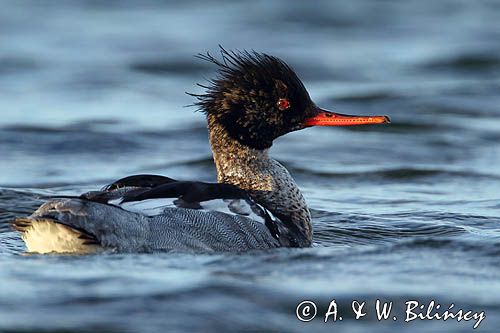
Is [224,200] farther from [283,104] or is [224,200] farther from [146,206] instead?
[283,104]

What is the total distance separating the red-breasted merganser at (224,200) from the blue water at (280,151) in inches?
6.5

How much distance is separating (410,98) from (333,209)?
5.89 metres

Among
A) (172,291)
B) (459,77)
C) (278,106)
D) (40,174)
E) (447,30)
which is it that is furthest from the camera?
(447,30)

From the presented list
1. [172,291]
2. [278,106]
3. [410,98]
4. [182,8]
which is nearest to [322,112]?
[278,106]

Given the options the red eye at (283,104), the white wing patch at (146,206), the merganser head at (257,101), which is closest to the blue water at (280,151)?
the white wing patch at (146,206)

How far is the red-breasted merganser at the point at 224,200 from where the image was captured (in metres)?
7.52

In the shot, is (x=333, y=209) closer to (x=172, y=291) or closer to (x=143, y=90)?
(x=172, y=291)

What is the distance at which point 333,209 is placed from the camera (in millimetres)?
10492

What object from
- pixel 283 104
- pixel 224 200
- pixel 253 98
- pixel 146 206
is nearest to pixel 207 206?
pixel 224 200

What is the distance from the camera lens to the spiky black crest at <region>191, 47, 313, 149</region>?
877cm

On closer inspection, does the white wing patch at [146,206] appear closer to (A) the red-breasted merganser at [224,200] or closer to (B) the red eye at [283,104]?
(A) the red-breasted merganser at [224,200]

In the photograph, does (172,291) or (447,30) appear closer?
(172,291)

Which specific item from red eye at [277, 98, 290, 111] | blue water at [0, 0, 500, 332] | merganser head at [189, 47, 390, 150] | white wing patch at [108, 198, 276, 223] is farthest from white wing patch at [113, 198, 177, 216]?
red eye at [277, 98, 290, 111]

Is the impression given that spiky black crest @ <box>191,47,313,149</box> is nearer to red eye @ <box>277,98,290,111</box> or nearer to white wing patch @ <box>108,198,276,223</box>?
red eye @ <box>277,98,290,111</box>
